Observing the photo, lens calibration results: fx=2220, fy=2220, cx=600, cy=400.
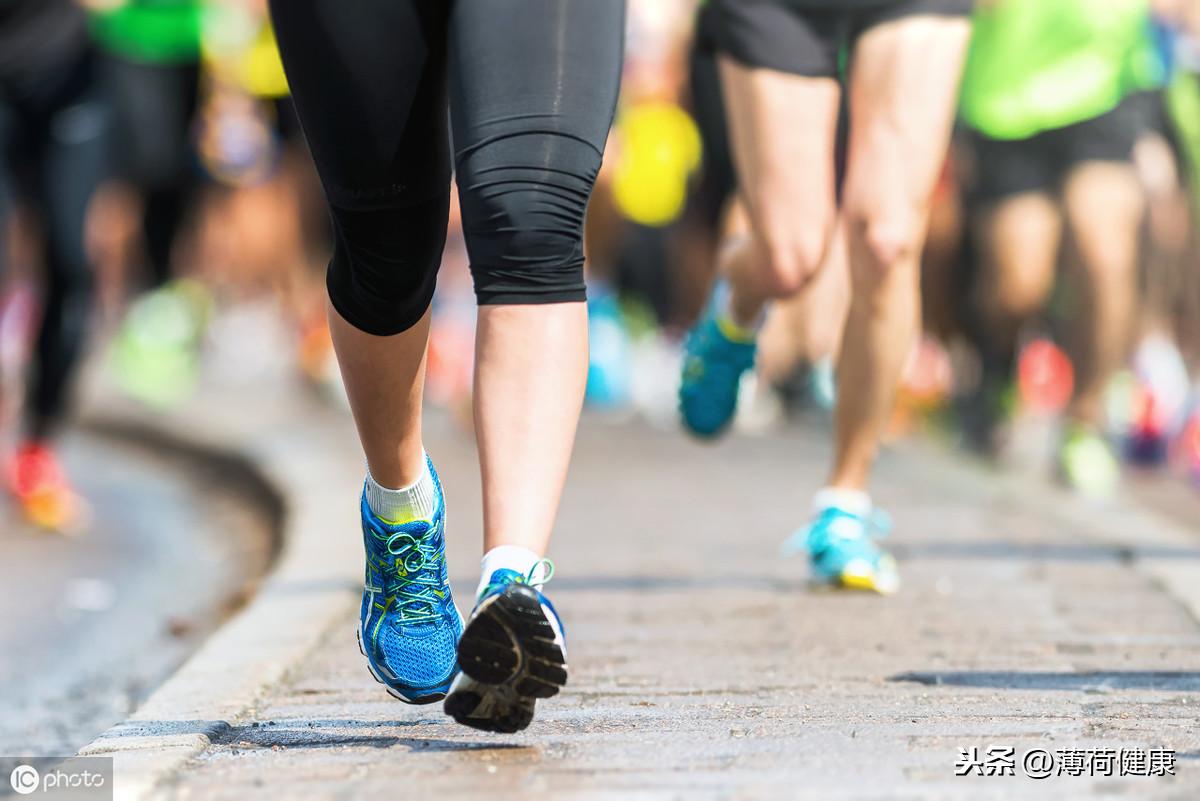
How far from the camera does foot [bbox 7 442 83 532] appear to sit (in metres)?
6.70

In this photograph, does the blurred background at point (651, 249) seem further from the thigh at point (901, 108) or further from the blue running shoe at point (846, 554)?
the thigh at point (901, 108)

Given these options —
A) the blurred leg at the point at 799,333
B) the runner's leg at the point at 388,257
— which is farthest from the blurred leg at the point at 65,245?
the runner's leg at the point at 388,257

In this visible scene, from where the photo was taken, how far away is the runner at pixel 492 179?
295 cm

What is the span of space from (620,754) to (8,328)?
259 inches

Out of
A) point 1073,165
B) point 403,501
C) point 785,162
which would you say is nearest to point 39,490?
point 785,162

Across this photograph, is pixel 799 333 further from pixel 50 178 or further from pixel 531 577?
pixel 531 577

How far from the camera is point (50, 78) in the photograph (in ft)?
21.7

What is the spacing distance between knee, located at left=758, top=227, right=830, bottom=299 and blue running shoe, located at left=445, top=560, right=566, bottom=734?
1.86m

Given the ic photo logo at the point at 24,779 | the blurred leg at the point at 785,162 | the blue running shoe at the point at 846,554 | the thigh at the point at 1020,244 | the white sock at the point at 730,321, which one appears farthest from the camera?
the thigh at the point at 1020,244

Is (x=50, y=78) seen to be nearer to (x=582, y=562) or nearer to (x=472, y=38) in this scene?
(x=582, y=562)

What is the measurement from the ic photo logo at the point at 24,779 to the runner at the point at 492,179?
1.67ft

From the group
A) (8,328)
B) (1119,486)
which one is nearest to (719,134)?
(1119,486)

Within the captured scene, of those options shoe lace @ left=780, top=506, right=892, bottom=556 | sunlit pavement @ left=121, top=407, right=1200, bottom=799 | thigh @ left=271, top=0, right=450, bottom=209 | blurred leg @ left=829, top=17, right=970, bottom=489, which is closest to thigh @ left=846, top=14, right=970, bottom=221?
blurred leg @ left=829, top=17, right=970, bottom=489

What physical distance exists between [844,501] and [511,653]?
203 cm
